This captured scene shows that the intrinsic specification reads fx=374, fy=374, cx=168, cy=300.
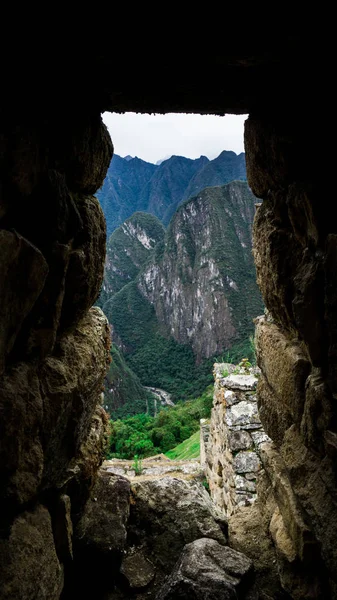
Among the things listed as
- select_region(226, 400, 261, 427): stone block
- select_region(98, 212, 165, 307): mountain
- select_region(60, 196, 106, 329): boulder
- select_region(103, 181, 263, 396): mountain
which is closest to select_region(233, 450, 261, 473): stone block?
select_region(226, 400, 261, 427): stone block

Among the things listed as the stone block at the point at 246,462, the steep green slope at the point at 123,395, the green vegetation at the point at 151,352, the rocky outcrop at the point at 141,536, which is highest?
the green vegetation at the point at 151,352

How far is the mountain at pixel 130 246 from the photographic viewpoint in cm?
14912

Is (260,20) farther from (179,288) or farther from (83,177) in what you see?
(179,288)

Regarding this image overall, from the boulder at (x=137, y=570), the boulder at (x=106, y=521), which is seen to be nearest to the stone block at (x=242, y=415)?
the boulder at (x=106, y=521)

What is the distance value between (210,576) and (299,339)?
1623 mm

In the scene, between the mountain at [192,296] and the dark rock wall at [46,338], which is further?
the mountain at [192,296]

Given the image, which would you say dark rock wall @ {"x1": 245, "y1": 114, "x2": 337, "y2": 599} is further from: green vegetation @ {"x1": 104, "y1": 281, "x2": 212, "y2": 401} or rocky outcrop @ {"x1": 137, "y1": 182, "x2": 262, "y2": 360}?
rocky outcrop @ {"x1": 137, "y1": 182, "x2": 262, "y2": 360}

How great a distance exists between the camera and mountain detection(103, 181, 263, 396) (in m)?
98.4

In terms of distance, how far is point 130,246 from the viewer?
150875mm

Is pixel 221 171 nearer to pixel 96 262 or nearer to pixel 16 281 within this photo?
pixel 96 262

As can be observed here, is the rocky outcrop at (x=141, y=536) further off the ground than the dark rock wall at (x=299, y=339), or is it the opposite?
the dark rock wall at (x=299, y=339)

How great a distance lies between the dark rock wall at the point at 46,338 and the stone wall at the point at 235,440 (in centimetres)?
315

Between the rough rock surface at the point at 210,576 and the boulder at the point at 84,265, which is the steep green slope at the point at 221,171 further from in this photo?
the rough rock surface at the point at 210,576

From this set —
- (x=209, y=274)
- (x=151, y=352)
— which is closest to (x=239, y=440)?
(x=209, y=274)
